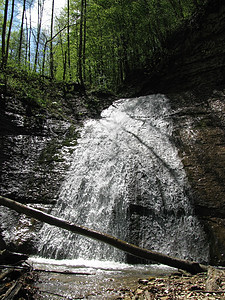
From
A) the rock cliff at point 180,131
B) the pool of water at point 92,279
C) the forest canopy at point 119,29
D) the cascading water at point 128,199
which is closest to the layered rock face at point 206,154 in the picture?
the rock cliff at point 180,131

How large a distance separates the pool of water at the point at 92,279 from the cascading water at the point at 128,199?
0.62 m

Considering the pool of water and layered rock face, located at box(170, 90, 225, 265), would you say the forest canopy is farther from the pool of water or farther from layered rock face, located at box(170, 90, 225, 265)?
the pool of water

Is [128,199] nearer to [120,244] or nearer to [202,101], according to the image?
[120,244]

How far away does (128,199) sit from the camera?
17.8 feet

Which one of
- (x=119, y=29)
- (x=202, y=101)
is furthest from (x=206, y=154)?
(x=119, y=29)

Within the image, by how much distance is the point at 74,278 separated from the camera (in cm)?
307

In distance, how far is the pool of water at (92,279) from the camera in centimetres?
254

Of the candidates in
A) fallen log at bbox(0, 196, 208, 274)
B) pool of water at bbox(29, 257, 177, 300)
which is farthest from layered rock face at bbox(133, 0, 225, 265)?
pool of water at bbox(29, 257, 177, 300)

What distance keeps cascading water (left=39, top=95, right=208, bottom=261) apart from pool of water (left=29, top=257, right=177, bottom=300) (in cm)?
62

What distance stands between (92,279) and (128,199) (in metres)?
2.52

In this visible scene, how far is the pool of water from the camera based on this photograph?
2.54 metres

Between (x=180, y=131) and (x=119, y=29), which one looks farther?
(x=119, y=29)

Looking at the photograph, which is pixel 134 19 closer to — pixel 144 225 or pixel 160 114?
pixel 160 114

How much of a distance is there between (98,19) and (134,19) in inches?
134
